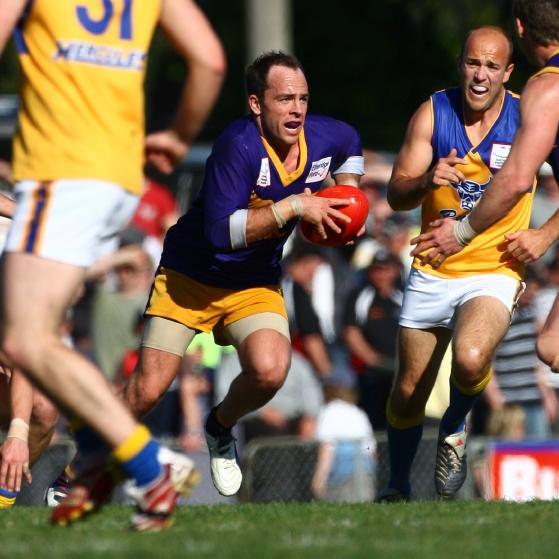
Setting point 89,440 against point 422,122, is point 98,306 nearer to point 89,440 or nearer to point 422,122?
point 422,122

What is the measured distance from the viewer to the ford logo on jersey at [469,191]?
8.16 meters

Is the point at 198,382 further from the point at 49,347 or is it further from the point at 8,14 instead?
the point at 8,14

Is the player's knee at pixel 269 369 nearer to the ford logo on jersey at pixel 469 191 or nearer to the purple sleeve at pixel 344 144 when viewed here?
the purple sleeve at pixel 344 144

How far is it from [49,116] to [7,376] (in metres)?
2.84

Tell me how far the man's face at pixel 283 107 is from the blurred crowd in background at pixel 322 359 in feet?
16.7

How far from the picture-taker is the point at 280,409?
13.3 m

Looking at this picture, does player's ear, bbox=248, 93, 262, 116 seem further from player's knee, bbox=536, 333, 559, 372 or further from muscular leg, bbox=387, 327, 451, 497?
player's knee, bbox=536, 333, 559, 372

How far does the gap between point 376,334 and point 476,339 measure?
5529 millimetres

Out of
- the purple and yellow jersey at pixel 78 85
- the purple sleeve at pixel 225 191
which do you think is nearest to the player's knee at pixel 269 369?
the purple sleeve at pixel 225 191

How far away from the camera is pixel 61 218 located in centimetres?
588

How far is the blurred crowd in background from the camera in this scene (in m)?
13.0

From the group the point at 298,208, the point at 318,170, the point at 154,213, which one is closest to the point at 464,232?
the point at 298,208

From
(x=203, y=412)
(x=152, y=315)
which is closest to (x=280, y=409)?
(x=203, y=412)

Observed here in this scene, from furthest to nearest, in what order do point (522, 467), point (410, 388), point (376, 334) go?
point (376, 334)
point (522, 467)
point (410, 388)
